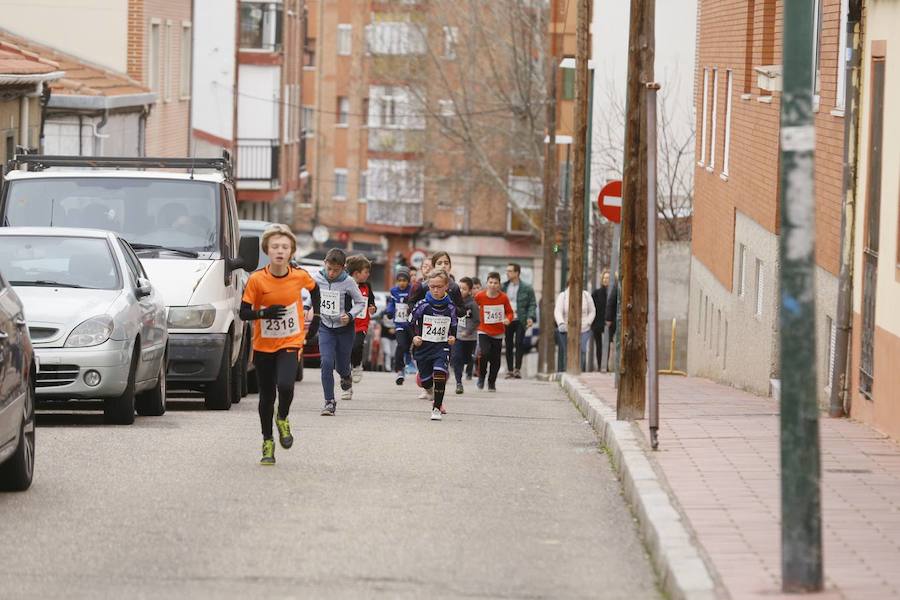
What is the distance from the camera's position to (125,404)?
14305 mm

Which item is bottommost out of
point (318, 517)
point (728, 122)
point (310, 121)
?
point (318, 517)

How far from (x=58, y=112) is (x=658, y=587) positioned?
2733 cm

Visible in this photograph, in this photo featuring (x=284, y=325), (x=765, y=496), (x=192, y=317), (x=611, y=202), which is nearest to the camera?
(x=765, y=496)

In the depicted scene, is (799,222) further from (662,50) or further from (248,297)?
(662,50)

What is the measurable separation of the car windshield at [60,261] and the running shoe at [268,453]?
336 cm

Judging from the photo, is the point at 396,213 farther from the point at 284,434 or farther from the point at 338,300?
the point at 284,434

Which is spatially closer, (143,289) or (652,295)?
(652,295)

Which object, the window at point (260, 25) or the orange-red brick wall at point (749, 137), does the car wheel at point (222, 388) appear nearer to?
the orange-red brick wall at point (749, 137)

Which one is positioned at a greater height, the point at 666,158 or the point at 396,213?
the point at 666,158

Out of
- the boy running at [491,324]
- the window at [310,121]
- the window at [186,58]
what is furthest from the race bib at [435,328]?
the window at [310,121]

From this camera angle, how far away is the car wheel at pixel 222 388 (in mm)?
17000

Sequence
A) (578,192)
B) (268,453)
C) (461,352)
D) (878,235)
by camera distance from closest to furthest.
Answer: (268,453), (878,235), (461,352), (578,192)

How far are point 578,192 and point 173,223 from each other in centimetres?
1038

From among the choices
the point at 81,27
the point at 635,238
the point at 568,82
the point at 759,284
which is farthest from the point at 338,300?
the point at 568,82
